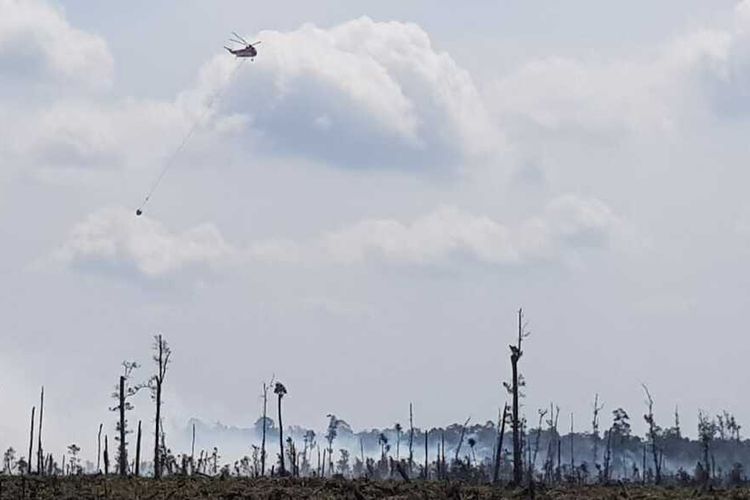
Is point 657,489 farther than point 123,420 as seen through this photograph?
No

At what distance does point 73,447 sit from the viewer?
126688 mm

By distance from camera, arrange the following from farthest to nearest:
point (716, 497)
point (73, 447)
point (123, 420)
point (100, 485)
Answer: point (73, 447)
point (123, 420)
point (100, 485)
point (716, 497)

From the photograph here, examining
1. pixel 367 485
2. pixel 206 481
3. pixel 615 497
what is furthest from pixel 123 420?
pixel 615 497

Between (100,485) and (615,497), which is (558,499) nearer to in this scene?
(615,497)

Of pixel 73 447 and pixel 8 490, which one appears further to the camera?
pixel 73 447

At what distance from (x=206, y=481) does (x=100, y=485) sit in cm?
389

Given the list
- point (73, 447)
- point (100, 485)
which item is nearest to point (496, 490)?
point (100, 485)

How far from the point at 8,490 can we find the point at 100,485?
13.2ft

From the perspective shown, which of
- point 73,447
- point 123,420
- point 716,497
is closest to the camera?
point 716,497

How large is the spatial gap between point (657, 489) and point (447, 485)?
24.8ft

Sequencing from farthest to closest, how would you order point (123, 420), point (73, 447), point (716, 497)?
point (73, 447) < point (123, 420) < point (716, 497)

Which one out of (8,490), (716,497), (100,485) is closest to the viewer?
(716,497)

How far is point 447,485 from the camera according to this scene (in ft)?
147

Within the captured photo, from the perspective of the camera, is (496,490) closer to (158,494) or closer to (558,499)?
(558,499)
